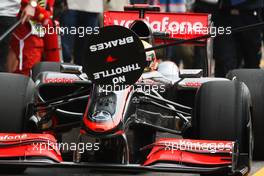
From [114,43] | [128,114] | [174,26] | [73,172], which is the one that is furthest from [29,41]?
→ [114,43]

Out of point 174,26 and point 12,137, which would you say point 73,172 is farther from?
point 174,26

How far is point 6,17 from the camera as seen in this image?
11.2 m

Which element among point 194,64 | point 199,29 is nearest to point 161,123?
point 199,29

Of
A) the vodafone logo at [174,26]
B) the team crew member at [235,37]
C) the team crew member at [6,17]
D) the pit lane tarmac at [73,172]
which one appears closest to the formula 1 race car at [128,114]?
the pit lane tarmac at [73,172]

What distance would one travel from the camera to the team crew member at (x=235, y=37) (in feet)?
43.3

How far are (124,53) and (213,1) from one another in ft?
19.2

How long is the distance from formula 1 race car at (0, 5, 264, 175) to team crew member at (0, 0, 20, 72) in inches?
80.5

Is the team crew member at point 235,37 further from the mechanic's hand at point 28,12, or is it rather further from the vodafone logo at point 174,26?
the mechanic's hand at point 28,12

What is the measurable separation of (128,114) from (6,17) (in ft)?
11.1

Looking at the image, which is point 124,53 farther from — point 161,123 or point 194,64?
point 194,64

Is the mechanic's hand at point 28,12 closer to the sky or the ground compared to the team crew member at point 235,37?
closer to the sky

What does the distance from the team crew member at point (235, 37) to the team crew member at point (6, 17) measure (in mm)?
2930

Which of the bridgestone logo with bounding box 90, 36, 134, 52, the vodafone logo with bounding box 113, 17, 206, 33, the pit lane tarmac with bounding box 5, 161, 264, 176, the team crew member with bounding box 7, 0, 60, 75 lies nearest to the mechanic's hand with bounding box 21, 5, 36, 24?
the team crew member with bounding box 7, 0, 60, 75

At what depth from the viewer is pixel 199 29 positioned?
1078 centimetres
